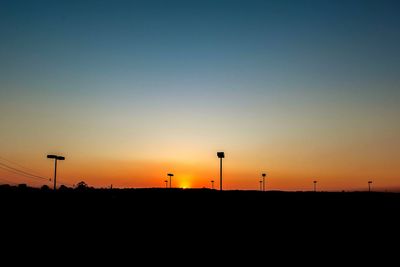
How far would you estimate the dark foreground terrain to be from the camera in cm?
2103

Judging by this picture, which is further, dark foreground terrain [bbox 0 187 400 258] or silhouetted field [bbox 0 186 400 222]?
silhouetted field [bbox 0 186 400 222]

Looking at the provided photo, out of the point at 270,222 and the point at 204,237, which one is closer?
the point at 204,237

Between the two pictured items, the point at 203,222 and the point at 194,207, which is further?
the point at 194,207

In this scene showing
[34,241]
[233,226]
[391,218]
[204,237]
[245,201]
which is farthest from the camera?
[245,201]

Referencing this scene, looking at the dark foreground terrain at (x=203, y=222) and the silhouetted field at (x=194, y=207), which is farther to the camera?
the silhouetted field at (x=194, y=207)

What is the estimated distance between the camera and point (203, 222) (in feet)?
80.9

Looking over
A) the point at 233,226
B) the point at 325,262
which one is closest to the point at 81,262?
the point at 233,226

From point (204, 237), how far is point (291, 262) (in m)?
5.49

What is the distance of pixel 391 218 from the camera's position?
84.2ft

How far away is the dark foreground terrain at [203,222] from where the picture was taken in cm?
2103

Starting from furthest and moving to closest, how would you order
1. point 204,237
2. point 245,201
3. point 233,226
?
point 245,201 < point 233,226 < point 204,237

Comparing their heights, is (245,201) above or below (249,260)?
above

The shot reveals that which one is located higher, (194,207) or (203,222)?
(194,207)

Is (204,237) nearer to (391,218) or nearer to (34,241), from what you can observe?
(34,241)
